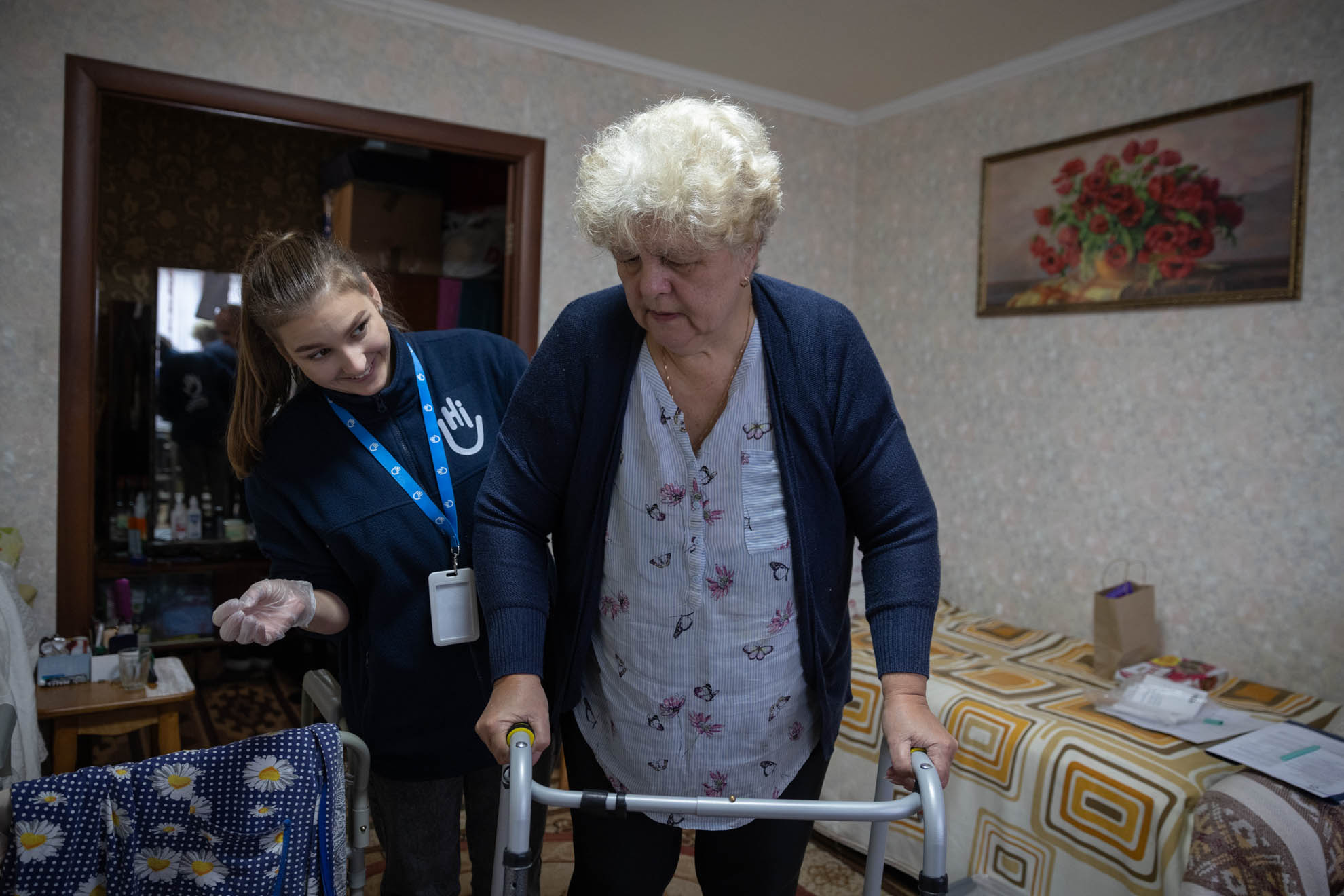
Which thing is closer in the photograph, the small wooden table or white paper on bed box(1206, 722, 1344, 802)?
white paper on bed box(1206, 722, 1344, 802)

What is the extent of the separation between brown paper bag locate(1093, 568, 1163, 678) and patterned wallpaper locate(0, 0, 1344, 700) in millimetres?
207

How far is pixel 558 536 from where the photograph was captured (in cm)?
126

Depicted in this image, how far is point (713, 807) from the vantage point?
3.30 ft

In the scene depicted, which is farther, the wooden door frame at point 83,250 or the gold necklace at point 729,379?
the wooden door frame at point 83,250

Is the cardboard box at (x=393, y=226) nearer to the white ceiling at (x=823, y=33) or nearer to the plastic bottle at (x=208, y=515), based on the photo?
the white ceiling at (x=823, y=33)

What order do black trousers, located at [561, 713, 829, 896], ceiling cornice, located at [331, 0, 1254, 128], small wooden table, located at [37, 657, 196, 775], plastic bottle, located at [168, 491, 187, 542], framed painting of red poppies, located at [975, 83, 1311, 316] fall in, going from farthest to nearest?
1. plastic bottle, located at [168, 491, 187, 542]
2. ceiling cornice, located at [331, 0, 1254, 128]
3. framed painting of red poppies, located at [975, 83, 1311, 316]
4. small wooden table, located at [37, 657, 196, 775]
5. black trousers, located at [561, 713, 829, 896]

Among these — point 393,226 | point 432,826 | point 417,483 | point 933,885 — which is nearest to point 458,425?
point 417,483

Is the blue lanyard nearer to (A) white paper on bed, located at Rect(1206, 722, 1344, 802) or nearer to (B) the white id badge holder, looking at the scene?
(B) the white id badge holder

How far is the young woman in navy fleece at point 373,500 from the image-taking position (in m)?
1.32

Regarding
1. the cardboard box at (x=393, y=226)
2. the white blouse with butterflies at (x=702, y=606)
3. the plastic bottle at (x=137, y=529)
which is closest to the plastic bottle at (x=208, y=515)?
the plastic bottle at (x=137, y=529)

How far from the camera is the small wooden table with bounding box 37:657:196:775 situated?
2.29 m

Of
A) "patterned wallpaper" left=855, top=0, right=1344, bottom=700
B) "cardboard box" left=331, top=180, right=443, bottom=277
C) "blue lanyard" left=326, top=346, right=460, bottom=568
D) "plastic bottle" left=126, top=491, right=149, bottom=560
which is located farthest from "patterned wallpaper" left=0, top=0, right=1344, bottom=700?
"blue lanyard" left=326, top=346, right=460, bottom=568

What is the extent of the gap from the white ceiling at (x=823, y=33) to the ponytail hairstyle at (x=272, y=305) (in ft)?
6.12

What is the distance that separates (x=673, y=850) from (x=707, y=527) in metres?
0.50
